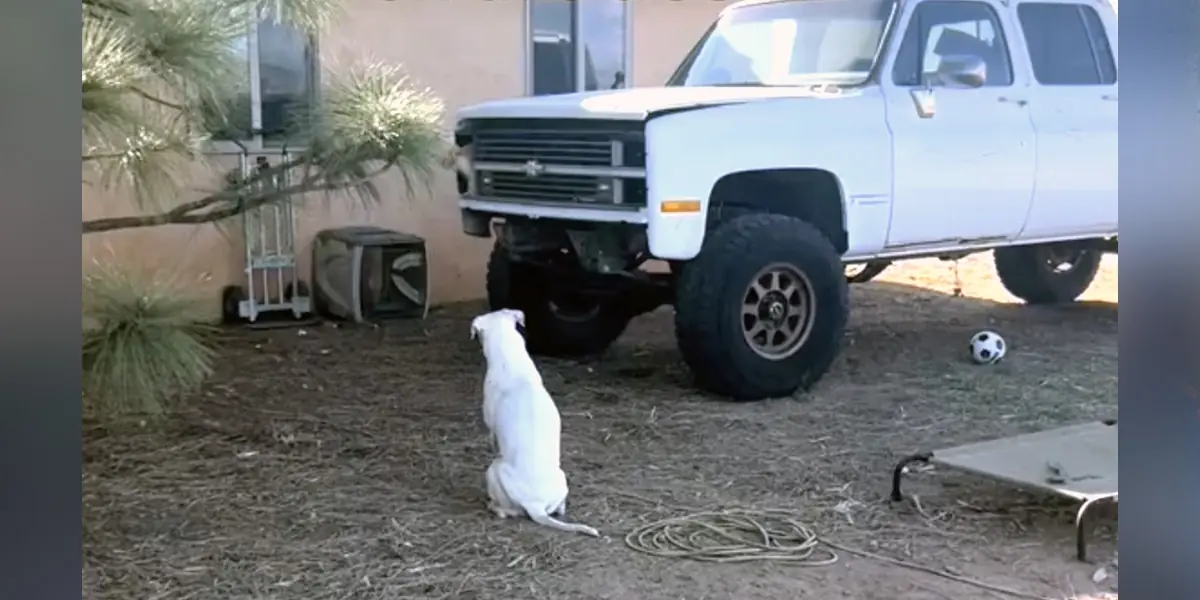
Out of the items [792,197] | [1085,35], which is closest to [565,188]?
[792,197]

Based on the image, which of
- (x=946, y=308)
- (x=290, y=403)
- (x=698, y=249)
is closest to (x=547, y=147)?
(x=698, y=249)

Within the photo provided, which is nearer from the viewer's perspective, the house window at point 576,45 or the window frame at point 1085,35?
the window frame at point 1085,35

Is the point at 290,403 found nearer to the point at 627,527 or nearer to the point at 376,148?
the point at 376,148

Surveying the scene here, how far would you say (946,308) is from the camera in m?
8.96

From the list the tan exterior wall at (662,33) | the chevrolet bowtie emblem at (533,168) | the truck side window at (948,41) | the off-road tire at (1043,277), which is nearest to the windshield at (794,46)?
the truck side window at (948,41)

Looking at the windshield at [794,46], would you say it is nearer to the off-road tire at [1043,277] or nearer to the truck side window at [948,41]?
the truck side window at [948,41]

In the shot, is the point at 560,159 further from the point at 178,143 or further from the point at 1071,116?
the point at 1071,116

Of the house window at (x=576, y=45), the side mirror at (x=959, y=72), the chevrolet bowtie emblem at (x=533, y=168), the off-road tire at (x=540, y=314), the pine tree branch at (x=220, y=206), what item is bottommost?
the off-road tire at (x=540, y=314)

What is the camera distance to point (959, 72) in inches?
258

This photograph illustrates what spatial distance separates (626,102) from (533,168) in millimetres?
538

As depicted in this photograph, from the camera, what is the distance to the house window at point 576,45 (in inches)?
357

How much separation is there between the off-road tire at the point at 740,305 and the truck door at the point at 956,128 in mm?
614

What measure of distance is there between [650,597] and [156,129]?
6.18ft

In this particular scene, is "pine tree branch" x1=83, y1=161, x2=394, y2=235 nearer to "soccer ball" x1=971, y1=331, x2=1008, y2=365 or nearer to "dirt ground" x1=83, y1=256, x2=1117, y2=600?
"dirt ground" x1=83, y1=256, x2=1117, y2=600
